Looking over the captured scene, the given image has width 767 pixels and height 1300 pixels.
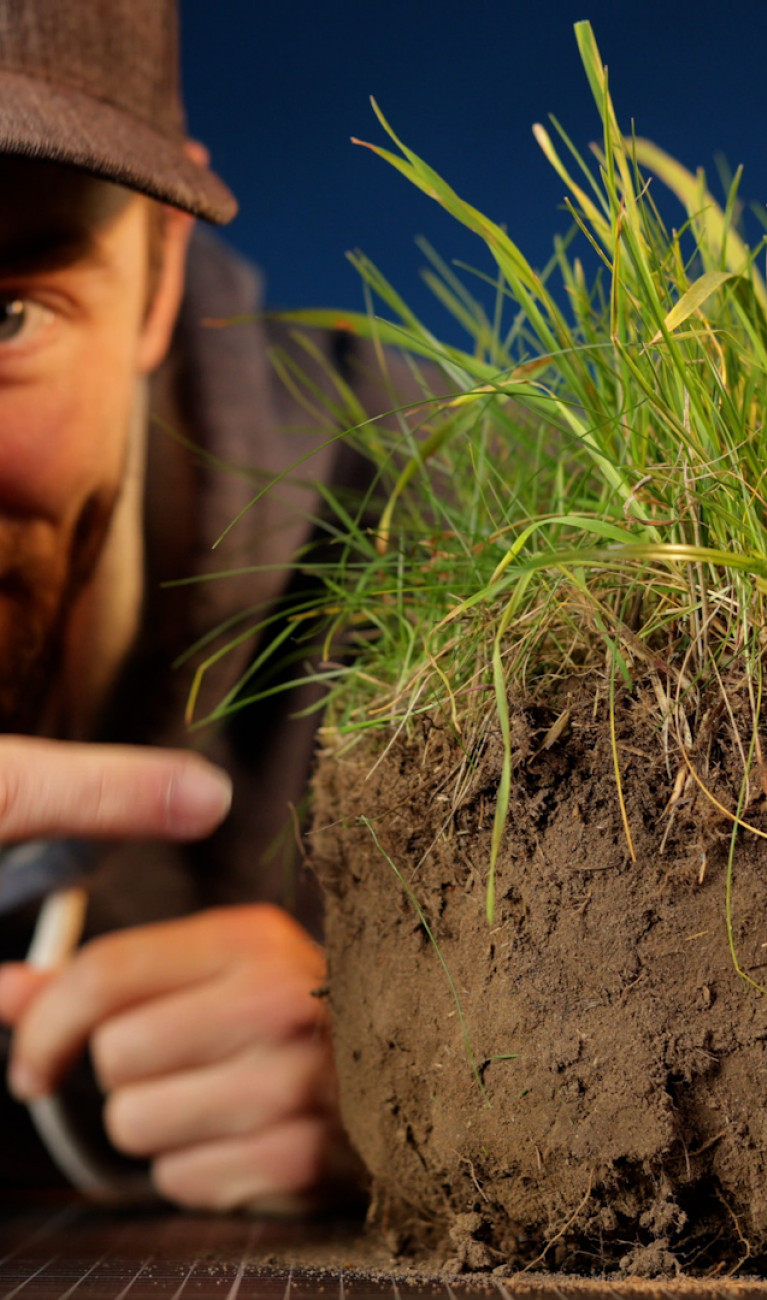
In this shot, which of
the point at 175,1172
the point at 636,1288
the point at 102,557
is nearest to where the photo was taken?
the point at 636,1288

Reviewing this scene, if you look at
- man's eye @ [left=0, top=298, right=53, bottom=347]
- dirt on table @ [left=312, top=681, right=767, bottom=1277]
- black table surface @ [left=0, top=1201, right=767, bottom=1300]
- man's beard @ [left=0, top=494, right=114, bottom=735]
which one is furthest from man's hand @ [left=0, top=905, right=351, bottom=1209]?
man's eye @ [left=0, top=298, right=53, bottom=347]

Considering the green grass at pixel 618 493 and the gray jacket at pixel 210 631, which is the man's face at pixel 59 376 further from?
the green grass at pixel 618 493

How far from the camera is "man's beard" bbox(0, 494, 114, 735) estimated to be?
31.6 inches

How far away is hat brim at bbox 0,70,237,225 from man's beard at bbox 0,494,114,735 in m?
0.27

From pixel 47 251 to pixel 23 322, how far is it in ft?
0.21

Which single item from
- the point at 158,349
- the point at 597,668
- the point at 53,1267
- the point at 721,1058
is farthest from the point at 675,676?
the point at 158,349

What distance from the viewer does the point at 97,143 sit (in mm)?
600

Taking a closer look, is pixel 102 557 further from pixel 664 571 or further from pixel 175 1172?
pixel 664 571

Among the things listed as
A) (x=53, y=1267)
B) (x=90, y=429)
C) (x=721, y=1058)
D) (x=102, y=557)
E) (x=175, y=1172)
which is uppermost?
(x=90, y=429)

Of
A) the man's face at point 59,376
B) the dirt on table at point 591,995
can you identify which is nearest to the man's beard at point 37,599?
the man's face at point 59,376

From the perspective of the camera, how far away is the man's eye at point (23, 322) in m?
0.77

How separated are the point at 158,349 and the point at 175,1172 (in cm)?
72

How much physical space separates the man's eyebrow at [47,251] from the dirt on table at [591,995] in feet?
1.68

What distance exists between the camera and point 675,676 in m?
0.40
